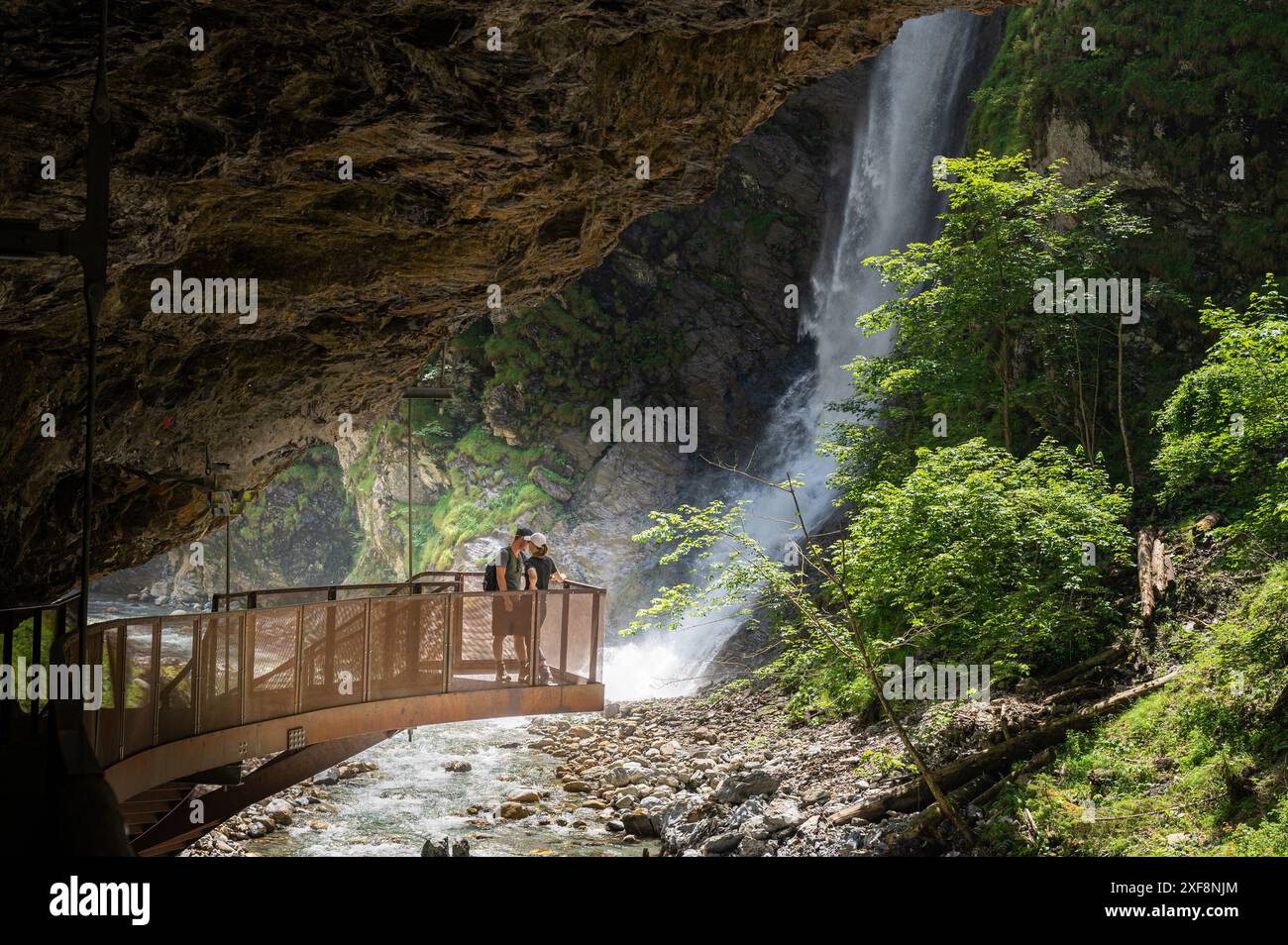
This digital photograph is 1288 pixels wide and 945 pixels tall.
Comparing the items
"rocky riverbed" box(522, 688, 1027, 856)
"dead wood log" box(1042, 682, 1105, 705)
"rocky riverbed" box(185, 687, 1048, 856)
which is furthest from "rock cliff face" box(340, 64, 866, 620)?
"dead wood log" box(1042, 682, 1105, 705)

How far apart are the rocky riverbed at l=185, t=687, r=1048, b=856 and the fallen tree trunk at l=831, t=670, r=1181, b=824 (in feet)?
0.75

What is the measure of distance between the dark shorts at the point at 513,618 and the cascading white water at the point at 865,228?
54.0 feet

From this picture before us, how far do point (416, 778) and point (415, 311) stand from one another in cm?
1059

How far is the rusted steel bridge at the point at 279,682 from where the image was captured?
771 cm

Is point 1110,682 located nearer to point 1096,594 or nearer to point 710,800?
point 1096,594

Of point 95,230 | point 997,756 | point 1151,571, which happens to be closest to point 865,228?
point 1151,571

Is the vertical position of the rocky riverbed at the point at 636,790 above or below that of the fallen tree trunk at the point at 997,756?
below

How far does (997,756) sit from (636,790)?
6205 millimetres

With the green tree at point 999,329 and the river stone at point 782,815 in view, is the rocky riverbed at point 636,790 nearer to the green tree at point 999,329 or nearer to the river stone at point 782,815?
the river stone at point 782,815

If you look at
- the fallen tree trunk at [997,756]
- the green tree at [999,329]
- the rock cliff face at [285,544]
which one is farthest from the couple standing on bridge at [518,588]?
the rock cliff face at [285,544]

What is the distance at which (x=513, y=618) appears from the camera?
11242mm

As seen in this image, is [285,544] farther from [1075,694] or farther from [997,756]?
[1075,694]

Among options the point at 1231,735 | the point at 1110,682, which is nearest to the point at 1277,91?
the point at 1110,682
